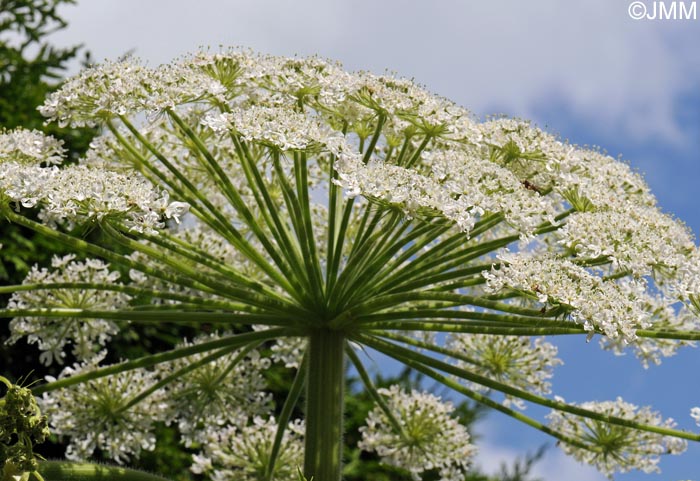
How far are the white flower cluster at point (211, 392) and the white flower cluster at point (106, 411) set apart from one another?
0.15 meters

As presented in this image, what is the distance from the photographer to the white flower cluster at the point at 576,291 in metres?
5.40

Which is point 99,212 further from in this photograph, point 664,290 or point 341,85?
point 664,290

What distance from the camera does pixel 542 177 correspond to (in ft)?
23.3

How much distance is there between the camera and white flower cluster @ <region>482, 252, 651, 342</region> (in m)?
5.40

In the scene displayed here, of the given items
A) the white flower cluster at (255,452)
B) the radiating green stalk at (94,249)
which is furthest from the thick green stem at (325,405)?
the white flower cluster at (255,452)

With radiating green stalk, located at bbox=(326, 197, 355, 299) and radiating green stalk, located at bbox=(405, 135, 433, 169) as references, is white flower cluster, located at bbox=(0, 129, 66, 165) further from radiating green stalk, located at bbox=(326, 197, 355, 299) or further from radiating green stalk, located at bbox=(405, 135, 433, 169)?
radiating green stalk, located at bbox=(405, 135, 433, 169)

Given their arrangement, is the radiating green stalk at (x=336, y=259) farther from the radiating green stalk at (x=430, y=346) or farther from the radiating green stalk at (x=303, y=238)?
the radiating green stalk at (x=430, y=346)

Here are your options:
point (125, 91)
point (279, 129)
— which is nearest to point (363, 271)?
point (279, 129)

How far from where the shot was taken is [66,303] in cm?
767

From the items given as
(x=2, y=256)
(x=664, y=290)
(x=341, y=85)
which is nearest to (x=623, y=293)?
(x=664, y=290)

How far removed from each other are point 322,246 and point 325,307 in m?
1.74

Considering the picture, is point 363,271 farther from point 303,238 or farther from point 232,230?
point 232,230

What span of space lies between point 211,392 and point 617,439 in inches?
126

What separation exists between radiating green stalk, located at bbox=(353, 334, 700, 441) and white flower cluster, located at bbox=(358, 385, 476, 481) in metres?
1.77
